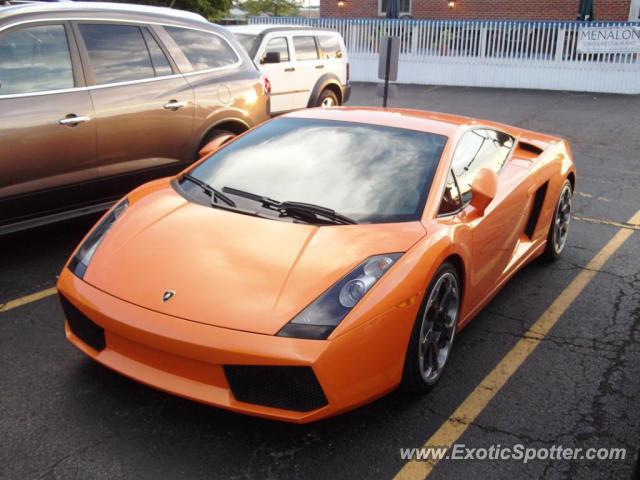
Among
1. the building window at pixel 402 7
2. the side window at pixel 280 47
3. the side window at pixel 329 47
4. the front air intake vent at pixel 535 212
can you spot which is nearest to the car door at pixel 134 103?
the front air intake vent at pixel 535 212

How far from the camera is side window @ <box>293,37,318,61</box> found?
11.3m

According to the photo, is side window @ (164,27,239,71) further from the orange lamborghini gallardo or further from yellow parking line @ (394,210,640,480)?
yellow parking line @ (394,210,640,480)

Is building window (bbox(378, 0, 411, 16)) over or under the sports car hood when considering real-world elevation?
over

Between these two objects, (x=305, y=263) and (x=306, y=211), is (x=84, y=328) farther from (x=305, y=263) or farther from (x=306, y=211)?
(x=306, y=211)

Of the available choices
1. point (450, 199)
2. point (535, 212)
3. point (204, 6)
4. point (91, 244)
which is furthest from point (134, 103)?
point (204, 6)

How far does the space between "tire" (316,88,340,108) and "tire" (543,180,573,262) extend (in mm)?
6591

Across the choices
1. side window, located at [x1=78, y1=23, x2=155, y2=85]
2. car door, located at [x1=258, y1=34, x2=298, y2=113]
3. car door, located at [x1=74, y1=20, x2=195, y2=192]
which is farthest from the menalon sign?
side window, located at [x1=78, y1=23, x2=155, y2=85]

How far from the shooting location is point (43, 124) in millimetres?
4863

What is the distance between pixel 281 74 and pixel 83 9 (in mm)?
5729

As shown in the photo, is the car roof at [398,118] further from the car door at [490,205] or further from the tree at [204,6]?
the tree at [204,6]

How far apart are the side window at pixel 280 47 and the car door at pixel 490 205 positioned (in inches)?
261

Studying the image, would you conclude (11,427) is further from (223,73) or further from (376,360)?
(223,73)

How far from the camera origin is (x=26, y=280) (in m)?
4.76

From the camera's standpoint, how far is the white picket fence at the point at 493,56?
1808 cm
